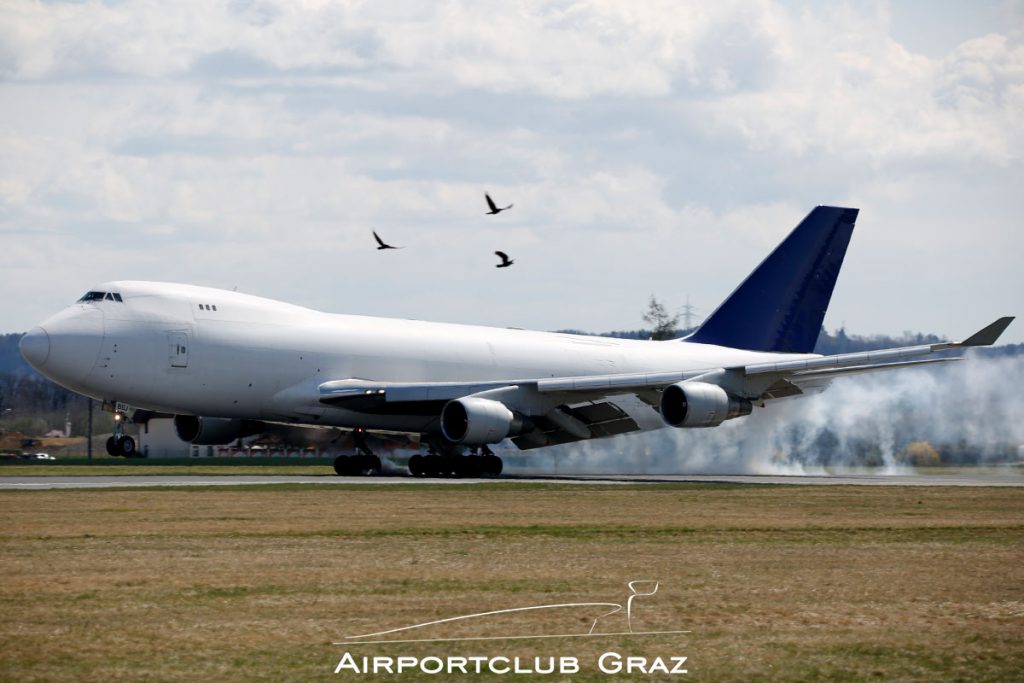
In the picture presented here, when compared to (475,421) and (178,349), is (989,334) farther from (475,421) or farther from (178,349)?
(178,349)

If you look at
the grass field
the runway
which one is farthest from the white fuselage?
the grass field

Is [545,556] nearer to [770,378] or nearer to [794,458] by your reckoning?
[770,378]

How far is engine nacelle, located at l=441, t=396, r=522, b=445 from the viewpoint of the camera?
39.9m

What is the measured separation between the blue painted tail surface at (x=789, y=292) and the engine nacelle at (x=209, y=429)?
17217 mm

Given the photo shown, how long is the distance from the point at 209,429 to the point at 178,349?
572 cm

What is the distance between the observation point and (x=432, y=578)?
16.0 metres

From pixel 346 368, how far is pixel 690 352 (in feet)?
46.6

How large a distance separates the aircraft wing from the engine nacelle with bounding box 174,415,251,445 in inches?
169

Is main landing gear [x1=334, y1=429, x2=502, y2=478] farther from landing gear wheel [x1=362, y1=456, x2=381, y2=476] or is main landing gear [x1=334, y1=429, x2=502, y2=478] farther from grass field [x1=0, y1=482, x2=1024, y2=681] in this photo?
grass field [x1=0, y1=482, x2=1024, y2=681]

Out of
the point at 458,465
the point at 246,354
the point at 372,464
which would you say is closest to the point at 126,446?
the point at 246,354

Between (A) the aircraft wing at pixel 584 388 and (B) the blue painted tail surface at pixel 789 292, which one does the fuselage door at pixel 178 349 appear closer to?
(A) the aircraft wing at pixel 584 388

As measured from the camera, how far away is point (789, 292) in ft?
171

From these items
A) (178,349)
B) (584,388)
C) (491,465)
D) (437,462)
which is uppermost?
(178,349)

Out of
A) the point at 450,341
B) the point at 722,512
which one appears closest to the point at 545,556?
the point at 722,512
